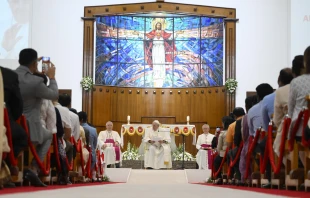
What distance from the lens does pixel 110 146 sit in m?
17.8

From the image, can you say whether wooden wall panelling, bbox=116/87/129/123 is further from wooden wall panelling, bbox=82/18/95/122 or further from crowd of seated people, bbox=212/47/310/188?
crowd of seated people, bbox=212/47/310/188

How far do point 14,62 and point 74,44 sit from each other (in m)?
2.95

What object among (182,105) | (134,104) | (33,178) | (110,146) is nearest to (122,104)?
(134,104)

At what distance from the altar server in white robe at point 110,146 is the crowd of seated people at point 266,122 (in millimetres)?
6764

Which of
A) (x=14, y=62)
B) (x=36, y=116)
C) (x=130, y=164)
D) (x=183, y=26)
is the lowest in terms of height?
(x=130, y=164)

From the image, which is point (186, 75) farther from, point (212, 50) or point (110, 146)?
point (110, 146)

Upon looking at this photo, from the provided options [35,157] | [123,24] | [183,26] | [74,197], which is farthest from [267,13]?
[74,197]

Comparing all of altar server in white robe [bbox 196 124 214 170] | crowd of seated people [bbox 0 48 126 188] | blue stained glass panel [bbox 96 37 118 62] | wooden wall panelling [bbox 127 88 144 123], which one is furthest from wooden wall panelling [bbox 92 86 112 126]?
crowd of seated people [bbox 0 48 126 188]

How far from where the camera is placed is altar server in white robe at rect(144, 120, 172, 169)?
60.3 feet

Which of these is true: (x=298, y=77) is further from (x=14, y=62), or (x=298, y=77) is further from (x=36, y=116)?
(x=14, y=62)

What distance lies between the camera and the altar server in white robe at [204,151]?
1744cm

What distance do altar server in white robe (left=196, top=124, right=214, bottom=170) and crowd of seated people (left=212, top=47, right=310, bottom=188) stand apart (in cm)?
638

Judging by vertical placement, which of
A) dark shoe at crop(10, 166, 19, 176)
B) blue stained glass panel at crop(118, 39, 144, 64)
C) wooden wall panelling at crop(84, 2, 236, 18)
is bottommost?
dark shoe at crop(10, 166, 19, 176)

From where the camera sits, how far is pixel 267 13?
20297mm
